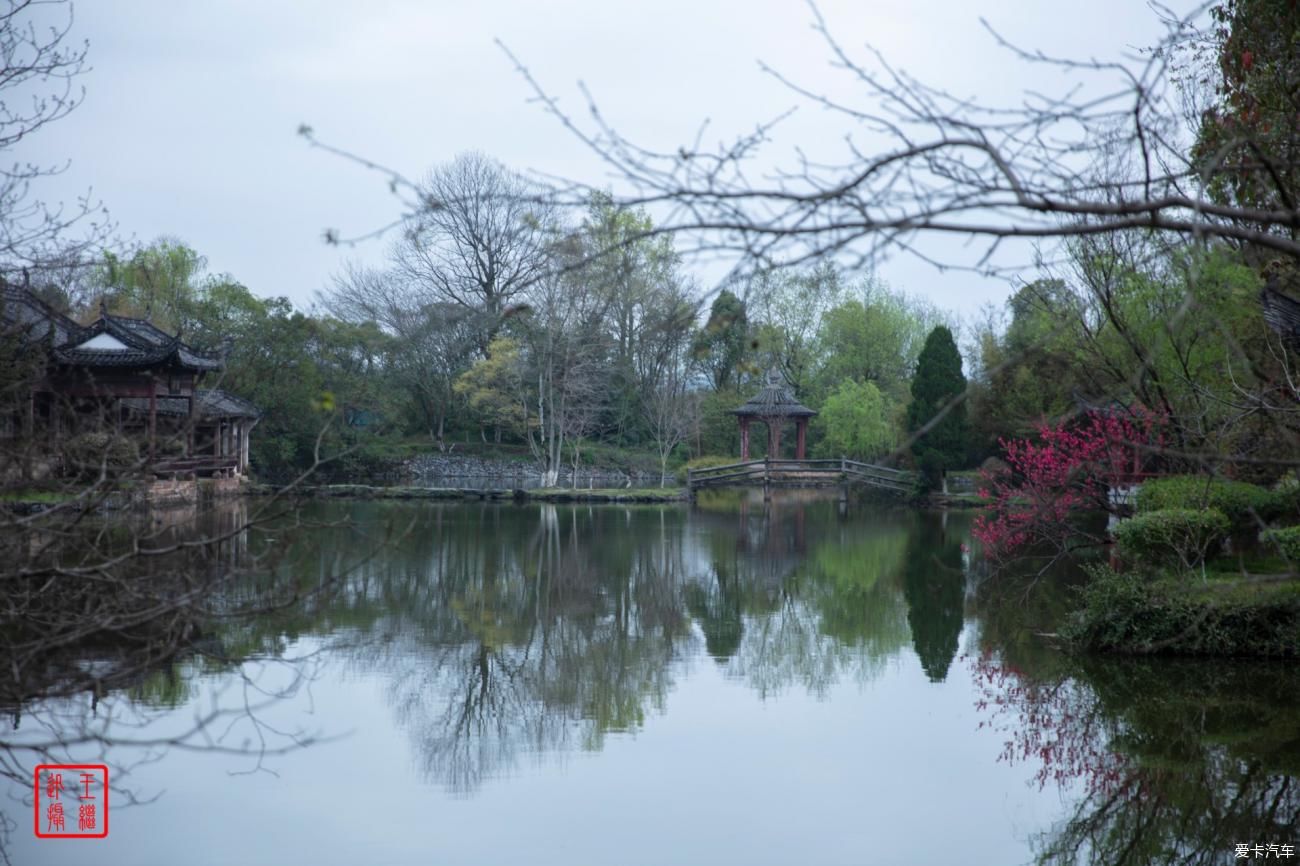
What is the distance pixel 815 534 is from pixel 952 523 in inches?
139

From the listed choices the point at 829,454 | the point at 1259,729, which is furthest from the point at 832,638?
the point at 829,454

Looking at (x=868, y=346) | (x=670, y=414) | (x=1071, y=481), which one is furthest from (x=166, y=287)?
(x=1071, y=481)

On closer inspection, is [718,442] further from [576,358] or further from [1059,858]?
[1059,858]

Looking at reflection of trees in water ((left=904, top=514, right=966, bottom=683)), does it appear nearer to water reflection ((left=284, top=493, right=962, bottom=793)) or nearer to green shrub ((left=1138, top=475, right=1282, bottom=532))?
water reflection ((left=284, top=493, right=962, bottom=793))

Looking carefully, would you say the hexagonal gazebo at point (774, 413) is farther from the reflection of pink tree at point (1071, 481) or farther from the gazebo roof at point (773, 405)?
the reflection of pink tree at point (1071, 481)

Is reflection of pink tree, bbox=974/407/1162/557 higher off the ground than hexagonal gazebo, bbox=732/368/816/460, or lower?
lower

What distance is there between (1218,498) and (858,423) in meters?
18.8

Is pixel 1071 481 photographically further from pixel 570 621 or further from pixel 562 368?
pixel 562 368

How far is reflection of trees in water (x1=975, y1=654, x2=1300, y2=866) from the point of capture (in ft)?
14.9

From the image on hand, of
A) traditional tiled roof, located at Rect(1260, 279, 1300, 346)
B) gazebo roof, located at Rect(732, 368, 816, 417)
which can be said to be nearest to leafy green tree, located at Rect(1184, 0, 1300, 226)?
traditional tiled roof, located at Rect(1260, 279, 1300, 346)

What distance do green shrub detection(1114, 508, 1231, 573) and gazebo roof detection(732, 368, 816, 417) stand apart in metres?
17.8

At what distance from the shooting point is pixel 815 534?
1748cm

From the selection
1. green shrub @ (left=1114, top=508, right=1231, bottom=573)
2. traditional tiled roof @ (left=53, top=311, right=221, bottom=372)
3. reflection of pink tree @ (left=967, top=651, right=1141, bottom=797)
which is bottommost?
reflection of pink tree @ (left=967, top=651, right=1141, bottom=797)

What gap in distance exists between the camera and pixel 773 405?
26078 mm
